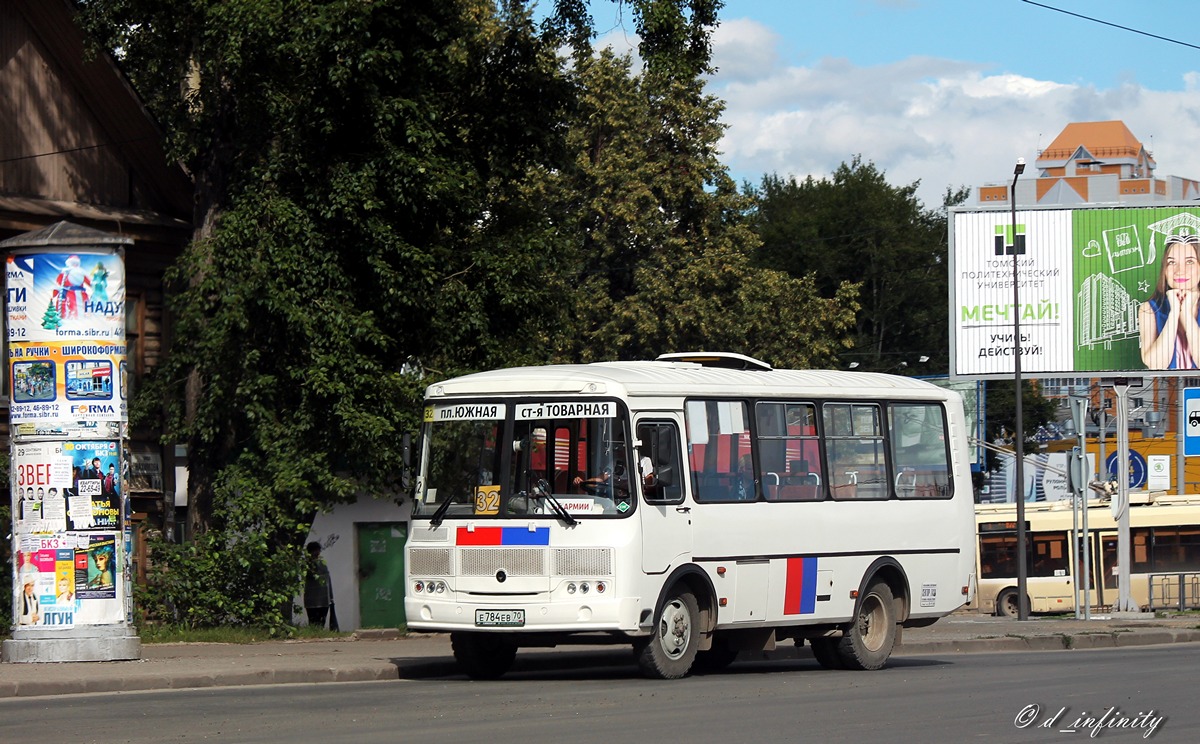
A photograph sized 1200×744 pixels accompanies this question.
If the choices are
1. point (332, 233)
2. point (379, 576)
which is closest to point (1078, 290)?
point (379, 576)

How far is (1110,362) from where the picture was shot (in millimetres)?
39062

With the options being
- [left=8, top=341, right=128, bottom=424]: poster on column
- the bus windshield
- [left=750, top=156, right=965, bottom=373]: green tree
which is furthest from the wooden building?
[left=750, top=156, right=965, bottom=373]: green tree

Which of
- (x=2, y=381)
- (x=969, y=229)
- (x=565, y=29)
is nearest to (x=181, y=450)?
(x=2, y=381)

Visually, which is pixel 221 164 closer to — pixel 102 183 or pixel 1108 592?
pixel 102 183

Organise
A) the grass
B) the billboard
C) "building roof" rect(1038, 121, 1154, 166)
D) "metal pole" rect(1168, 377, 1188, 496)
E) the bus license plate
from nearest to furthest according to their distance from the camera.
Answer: the bus license plate → the grass → the billboard → "metal pole" rect(1168, 377, 1188, 496) → "building roof" rect(1038, 121, 1154, 166)

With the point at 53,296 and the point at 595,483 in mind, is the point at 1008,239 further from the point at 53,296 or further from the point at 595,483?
the point at 53,296

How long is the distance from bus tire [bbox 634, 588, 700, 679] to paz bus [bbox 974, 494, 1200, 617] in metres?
29.3

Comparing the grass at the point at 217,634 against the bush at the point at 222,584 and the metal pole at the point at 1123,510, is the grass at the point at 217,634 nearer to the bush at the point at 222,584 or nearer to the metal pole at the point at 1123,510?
the bush at the point at 222,584

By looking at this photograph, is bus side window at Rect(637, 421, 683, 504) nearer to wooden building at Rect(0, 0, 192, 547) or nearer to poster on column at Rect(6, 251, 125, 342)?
poster on column at Rect(6, 251, 125, 342)

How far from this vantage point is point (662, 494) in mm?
16203

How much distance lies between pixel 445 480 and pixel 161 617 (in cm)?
Answer: 756

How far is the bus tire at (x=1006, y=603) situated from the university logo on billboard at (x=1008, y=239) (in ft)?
33.5

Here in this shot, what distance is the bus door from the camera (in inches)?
626

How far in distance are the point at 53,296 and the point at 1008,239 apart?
26.2 m
